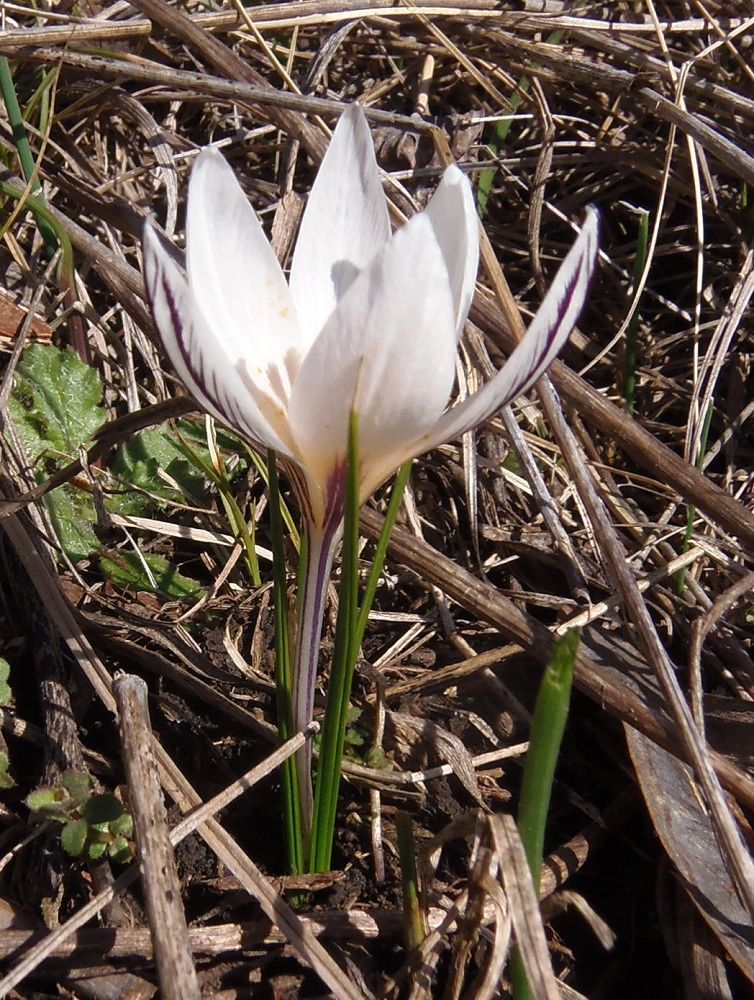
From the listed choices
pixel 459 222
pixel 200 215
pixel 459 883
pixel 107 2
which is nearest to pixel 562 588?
pixel 459 883

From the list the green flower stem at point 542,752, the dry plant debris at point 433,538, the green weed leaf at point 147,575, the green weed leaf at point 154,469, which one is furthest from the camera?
the green weed leaf at point 154,469

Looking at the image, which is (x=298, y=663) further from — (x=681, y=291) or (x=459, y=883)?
(x=681, y=291)

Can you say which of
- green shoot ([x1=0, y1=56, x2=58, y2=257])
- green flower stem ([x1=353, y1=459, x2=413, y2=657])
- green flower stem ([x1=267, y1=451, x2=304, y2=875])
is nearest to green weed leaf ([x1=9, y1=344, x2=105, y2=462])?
green shoot ([x1=0, y1=56, x2=58, y2=257])

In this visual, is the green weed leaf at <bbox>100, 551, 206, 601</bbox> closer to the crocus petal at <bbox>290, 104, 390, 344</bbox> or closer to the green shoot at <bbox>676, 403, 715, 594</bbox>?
the crocus petal at <bbox>290, 104, 390, 344</bbox>

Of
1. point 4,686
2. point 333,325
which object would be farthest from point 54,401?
point 333,325

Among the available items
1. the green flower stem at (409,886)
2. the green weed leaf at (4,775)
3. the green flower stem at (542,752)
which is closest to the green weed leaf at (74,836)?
the green weed leaf at (4,775)

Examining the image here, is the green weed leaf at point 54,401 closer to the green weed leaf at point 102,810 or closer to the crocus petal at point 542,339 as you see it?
the green weed leaf at point 102,810

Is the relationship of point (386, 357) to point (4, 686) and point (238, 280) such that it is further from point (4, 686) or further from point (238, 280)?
point (4, 686)
